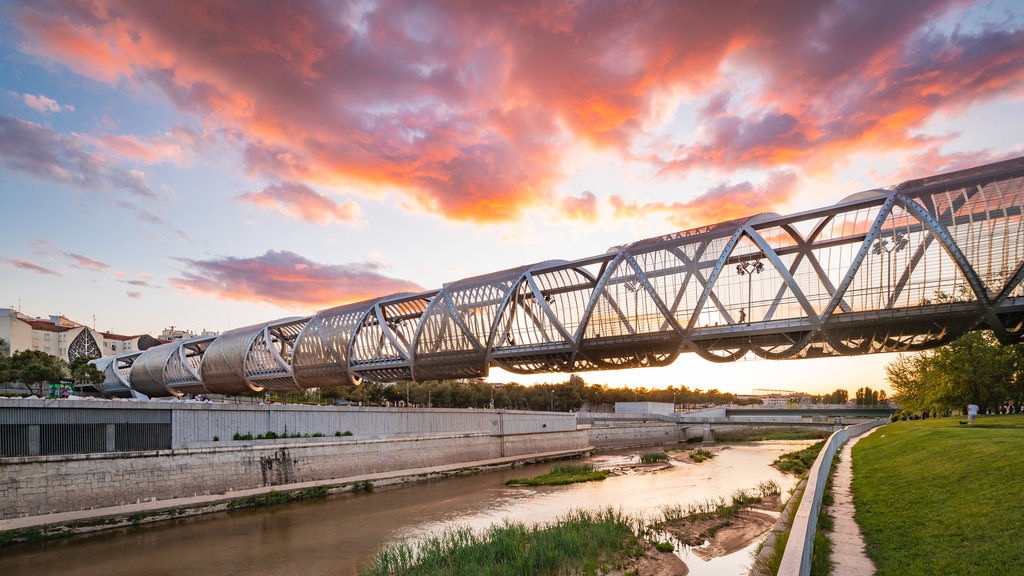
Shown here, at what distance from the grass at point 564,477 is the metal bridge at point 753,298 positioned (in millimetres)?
8723

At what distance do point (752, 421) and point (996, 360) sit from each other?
137 feet

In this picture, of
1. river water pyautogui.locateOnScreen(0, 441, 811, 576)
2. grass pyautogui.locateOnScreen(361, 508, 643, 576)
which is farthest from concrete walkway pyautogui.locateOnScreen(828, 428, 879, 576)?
grass pyautogui.locateOnScreen(361, 508, 643, 576)

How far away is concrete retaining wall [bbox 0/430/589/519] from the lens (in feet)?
81.3

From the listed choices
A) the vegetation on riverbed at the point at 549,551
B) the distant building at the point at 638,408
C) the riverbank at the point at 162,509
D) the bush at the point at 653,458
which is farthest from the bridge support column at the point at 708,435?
the vegetation on riverbed at the point at 549,551

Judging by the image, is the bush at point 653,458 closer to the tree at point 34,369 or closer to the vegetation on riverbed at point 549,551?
the vegetation on riverbed at point 549,551

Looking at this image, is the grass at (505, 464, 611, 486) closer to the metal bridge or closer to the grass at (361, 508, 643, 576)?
the metal bridge

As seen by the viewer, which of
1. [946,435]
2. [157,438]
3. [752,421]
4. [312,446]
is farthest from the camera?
[752,421]

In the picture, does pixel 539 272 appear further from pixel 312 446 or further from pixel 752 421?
pixel 752 421

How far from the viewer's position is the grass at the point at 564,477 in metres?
41.5

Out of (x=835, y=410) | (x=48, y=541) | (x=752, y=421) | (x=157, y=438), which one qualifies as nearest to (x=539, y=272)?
(x=157, y=438)

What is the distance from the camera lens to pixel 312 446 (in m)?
37.9

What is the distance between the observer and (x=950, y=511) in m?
14.5

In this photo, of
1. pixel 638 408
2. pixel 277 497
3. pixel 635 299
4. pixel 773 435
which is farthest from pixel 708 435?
pixel 277 497

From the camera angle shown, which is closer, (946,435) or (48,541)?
(48,541)
